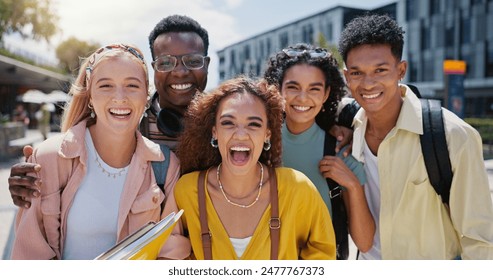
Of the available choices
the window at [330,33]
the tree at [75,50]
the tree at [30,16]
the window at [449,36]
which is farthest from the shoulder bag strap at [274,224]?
the window at [449,36]

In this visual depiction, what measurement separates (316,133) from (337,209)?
42cm

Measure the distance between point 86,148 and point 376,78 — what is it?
4.57 feet

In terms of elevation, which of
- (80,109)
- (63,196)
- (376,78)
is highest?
(376,78)

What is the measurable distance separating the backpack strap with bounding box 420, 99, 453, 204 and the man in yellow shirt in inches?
1.0

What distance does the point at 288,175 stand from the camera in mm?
1905

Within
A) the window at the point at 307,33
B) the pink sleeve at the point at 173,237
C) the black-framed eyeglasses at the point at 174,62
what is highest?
the window at the point at 307,33

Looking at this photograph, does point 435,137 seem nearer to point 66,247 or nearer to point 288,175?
point 288,175

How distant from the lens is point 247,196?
1.94m

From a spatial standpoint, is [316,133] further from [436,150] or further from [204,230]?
[204,230]

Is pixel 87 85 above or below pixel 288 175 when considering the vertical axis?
above

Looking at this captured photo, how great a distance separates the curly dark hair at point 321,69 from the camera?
2279mm

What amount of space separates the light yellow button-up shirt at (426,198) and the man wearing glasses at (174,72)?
1.01 m

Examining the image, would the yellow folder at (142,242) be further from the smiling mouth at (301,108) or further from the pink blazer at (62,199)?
the smiling mouth at (301,108)

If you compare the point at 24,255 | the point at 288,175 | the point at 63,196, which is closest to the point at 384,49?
the point at 288,175
